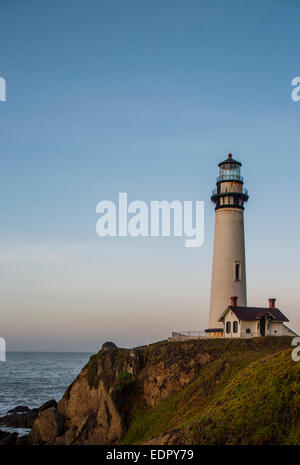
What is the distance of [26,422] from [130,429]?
16.9 metres

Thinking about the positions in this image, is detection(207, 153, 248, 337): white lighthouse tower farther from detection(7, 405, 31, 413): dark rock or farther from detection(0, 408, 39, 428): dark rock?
detection(7, 405, 31, 413): dark rock

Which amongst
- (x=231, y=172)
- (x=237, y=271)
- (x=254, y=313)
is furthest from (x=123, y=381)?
(x=231, y=172)

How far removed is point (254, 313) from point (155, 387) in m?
12.0

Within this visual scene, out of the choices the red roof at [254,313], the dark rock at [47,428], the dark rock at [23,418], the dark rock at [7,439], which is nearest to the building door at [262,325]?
the red roof at [254,313]

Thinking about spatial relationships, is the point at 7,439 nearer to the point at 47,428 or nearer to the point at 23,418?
the point at 47,428

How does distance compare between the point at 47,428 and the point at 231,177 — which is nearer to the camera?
the point at 47,428

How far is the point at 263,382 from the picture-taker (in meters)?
25.2

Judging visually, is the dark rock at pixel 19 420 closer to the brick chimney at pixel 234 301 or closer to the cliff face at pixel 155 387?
the cliff face at pixel 155 387

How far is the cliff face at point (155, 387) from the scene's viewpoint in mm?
29403

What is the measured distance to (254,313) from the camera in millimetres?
45531

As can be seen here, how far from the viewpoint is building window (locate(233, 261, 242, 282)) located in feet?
160

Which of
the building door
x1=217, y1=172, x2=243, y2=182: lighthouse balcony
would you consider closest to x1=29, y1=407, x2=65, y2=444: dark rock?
the building door

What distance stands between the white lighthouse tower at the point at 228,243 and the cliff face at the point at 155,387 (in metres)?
7.25
